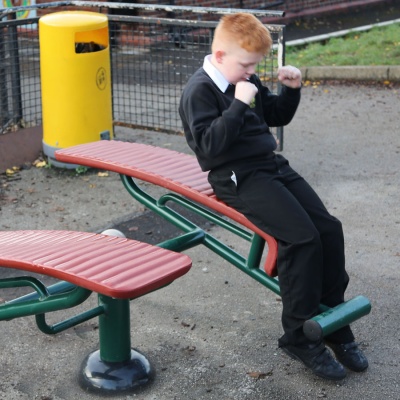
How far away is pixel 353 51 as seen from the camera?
1111cm

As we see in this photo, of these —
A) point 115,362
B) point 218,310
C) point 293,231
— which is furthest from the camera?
point 218,310

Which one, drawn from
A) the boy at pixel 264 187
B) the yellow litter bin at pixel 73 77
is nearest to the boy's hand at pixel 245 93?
the boy at pixel 264 187

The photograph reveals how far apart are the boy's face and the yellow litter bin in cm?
282

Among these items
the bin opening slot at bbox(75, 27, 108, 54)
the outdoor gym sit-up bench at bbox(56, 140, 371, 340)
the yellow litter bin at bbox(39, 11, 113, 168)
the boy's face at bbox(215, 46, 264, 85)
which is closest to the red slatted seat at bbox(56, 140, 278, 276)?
the outdoor gym sit-up bench at bbox(56, 140, 371, 340)

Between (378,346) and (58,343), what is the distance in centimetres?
152

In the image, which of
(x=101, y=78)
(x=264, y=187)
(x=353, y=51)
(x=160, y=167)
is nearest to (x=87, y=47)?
(x=101, y=78)

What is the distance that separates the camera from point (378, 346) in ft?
13.5

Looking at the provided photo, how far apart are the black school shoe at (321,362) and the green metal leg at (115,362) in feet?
2.28

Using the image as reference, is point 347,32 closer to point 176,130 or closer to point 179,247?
point 176,130

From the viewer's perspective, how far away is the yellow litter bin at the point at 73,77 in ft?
21.0

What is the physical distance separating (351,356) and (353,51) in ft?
25.6

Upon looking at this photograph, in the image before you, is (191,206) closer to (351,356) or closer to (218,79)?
(218,79)

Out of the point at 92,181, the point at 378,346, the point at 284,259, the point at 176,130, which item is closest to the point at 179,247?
the point at 284,259

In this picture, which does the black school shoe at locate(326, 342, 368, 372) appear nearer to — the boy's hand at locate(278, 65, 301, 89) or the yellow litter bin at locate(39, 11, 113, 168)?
the boy's hand at locate(278, 65, 301, 89)
